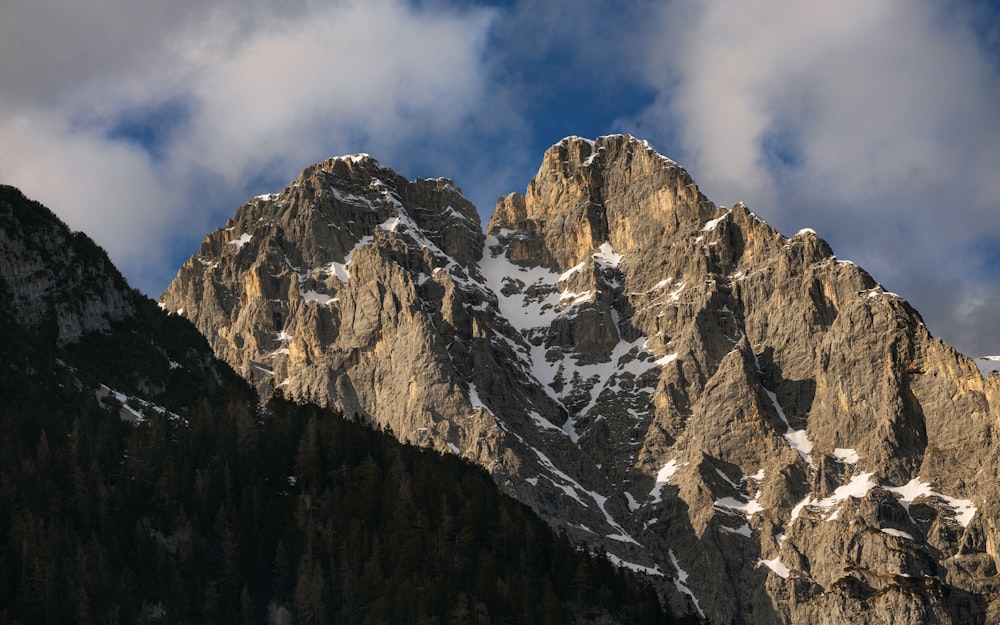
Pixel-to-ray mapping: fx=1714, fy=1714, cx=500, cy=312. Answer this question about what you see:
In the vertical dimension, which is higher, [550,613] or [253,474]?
[253,474]

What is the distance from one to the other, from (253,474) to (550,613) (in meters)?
39.1

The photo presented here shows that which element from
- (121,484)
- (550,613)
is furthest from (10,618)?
(550,613)

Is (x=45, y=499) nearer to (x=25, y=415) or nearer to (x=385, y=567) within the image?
(x=25, y=415)

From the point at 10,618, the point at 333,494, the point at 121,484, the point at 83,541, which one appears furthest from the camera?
the point at 333,494

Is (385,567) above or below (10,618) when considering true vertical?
above

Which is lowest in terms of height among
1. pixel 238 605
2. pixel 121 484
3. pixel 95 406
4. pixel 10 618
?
pixel 10 618

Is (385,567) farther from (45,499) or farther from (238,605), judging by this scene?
(45,499)

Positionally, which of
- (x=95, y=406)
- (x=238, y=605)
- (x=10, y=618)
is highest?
(x=95, y=406)

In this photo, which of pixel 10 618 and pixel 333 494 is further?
pixel 333 494

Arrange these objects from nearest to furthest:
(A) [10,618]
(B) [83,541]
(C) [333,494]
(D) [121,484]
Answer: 1. (A) [10,618]
2. (B) [83,541]
3. (D) [121,484]
4. (C) [333,494]

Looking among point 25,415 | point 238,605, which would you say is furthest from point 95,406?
point 238,605

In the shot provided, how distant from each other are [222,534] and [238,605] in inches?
488

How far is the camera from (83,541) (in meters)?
172

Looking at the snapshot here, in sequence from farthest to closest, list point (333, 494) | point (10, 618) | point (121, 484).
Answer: point (333, 494), point (121, 484), point (10, 618)
